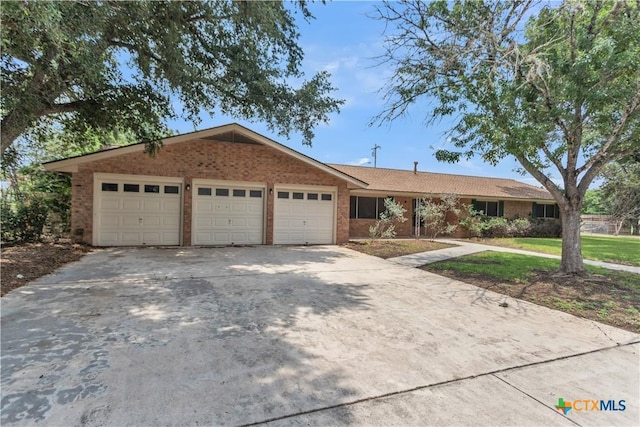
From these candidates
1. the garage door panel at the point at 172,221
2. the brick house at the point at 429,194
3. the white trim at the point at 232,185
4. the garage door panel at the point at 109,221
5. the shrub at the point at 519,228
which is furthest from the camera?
the shrub at the point at 519,228

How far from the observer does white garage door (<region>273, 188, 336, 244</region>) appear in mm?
13461

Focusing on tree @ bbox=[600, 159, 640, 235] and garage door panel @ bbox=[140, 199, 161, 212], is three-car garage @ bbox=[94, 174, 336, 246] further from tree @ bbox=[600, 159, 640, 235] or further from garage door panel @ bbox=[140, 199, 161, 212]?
tree @ bbox=[600, 159, 640, 235]

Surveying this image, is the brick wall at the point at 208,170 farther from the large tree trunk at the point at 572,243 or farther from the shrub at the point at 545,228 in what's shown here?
the shrub at the point at 545,228

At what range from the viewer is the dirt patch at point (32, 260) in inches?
243

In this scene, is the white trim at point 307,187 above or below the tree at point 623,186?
below

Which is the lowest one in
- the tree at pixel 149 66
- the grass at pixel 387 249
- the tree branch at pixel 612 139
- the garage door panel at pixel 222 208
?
the grass at pixel 387 249

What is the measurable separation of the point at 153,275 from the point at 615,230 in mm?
39725

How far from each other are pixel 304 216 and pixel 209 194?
13.3 ft

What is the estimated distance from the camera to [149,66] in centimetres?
754

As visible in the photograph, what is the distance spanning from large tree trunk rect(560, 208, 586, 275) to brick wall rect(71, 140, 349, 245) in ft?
27.2

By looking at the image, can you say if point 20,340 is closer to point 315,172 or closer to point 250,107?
point 250,107

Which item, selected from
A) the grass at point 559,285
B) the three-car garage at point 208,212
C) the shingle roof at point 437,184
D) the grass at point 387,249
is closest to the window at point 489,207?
the shingle roof at point 437,184

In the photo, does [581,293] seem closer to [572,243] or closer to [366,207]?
[572,243]

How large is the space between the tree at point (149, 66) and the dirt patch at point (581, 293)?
21.2 feet
